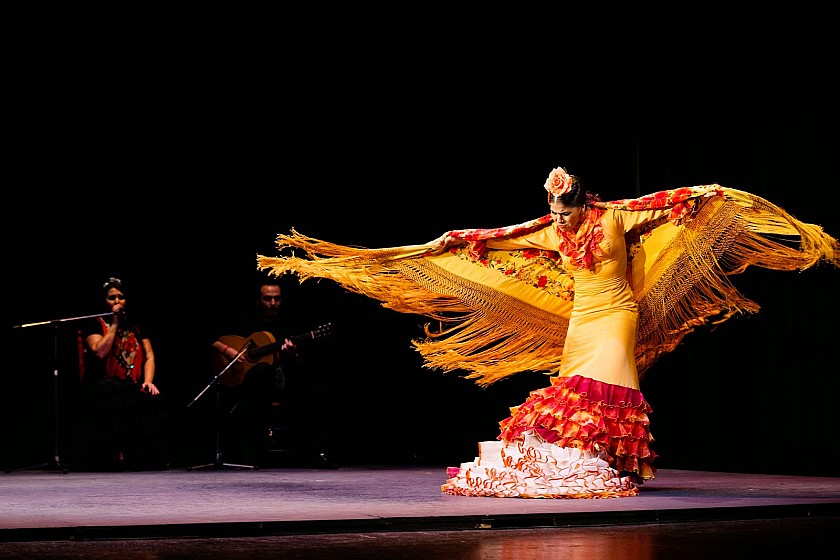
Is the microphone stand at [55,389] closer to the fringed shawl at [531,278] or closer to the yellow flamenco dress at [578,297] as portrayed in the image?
the fringed shawl at [531,278]

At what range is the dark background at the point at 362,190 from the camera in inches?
283

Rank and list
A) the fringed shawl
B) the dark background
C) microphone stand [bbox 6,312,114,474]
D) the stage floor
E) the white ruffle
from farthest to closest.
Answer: microphone stand [bbox 6,312,114,474] < the dark background < the fringed shawl < the white ruffle < the stage floor

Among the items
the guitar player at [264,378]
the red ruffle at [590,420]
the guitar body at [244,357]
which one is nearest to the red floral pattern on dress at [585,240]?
the red ruffle at [590,420]

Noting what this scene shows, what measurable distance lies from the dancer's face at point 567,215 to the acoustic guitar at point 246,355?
8.96 feet

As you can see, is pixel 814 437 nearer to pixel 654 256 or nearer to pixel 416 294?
pixel 654 256

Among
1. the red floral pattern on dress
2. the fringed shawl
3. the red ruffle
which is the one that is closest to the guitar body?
the fringed shawl

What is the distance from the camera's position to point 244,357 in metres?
7.85

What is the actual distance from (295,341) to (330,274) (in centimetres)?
199

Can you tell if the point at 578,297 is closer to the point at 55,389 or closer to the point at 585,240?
the point at 585,240

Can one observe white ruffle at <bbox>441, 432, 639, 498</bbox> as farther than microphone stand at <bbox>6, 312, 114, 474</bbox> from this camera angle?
No

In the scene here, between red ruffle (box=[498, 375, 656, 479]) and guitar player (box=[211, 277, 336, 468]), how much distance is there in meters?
2.53

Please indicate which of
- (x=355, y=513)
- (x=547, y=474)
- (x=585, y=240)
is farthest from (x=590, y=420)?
(x=355, y=513)

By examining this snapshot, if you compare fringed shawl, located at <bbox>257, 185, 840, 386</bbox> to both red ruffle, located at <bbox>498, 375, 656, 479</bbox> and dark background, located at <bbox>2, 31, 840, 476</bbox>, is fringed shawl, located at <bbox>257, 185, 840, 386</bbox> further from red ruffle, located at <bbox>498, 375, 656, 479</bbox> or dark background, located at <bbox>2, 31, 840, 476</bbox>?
dark background, located at <bbox>2, 31, 840, 476</bbox>

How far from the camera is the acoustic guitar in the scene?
306 inches
